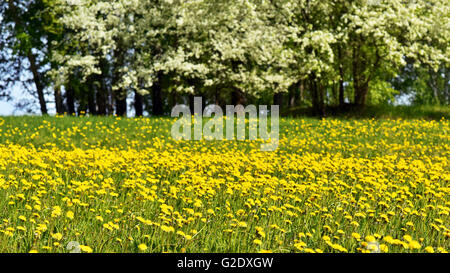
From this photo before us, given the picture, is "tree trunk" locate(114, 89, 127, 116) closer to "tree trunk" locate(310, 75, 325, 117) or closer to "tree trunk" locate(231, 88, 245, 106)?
"tree trunk" locate(231, 88, 245, 106)

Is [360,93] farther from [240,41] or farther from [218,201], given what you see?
[218,201]

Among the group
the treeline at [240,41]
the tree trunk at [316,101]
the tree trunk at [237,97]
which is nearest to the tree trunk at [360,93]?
the treeline at [240,41]

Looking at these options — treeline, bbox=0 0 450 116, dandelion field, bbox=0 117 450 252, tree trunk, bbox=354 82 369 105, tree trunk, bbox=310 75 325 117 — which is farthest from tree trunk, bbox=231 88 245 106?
dandelion field, bbox=0 117 450 252

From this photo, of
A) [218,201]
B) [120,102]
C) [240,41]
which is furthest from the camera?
[120,102]

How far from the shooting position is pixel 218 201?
5891mm

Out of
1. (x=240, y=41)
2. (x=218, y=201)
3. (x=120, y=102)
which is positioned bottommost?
(x=218, y=201)

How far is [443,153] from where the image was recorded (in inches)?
457

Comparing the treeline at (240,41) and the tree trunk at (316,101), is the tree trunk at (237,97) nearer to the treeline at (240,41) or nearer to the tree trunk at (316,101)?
the treeline at (240,41)

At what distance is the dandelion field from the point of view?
13.4 ft

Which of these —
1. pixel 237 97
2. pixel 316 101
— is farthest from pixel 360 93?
pixel 237 97

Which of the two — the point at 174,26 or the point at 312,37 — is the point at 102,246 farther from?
the point at 174,26

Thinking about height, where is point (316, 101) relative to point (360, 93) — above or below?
below

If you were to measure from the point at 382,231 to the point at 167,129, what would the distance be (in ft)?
37.9

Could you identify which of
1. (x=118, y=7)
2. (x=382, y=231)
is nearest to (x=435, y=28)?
(x=118, y=7)
